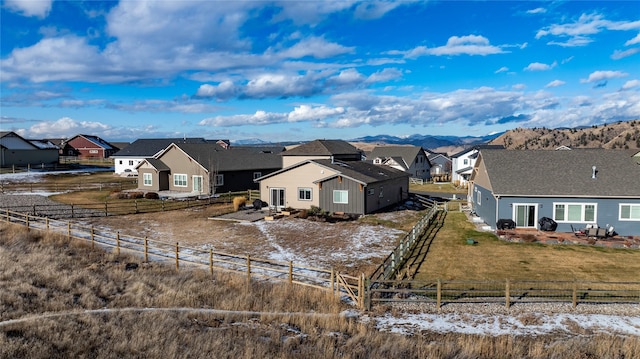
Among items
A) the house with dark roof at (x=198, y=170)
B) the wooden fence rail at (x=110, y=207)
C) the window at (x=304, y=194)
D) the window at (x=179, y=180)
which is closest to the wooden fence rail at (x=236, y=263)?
the wooden fence rail at (x=110, y=207)

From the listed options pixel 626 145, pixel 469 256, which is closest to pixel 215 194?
pixel 469 256

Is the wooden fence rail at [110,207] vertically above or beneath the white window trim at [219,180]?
beneath

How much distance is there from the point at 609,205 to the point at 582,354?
20.3 meters

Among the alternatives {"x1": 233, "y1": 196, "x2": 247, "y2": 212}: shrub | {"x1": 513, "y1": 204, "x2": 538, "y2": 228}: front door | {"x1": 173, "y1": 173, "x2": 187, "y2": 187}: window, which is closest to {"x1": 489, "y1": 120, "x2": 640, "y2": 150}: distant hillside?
{"x1": 513, "y1": 204, "x2": 538, "y2": 228}: front door

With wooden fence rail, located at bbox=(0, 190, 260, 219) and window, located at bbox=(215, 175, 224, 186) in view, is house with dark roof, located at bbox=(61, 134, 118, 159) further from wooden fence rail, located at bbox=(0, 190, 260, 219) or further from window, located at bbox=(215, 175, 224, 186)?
wooden fence rail, located at bbox=(0, 190, 260, 219)

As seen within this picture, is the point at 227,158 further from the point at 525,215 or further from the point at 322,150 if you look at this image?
the point at 525,215

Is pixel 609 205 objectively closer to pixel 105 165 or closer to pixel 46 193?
pixel 46 193

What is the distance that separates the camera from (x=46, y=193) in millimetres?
49125

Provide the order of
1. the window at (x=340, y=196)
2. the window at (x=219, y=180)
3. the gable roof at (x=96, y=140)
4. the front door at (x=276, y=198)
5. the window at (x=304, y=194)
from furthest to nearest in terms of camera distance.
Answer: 1. the gable roof at (x=96, y=140)
2. the window at (x=219, y=180)
3. the front door at (x=276, y=198)
4. the window at (x=304, y=194)
5. the window at (x=340, y=196)

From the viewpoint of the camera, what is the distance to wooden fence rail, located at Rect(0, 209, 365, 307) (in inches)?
657

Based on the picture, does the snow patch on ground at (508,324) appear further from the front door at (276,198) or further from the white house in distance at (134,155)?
the white house in distance at (134,155)

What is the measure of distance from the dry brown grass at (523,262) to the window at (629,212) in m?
4.56

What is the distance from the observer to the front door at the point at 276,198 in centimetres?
3941

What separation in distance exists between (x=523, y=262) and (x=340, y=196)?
17325 mm
